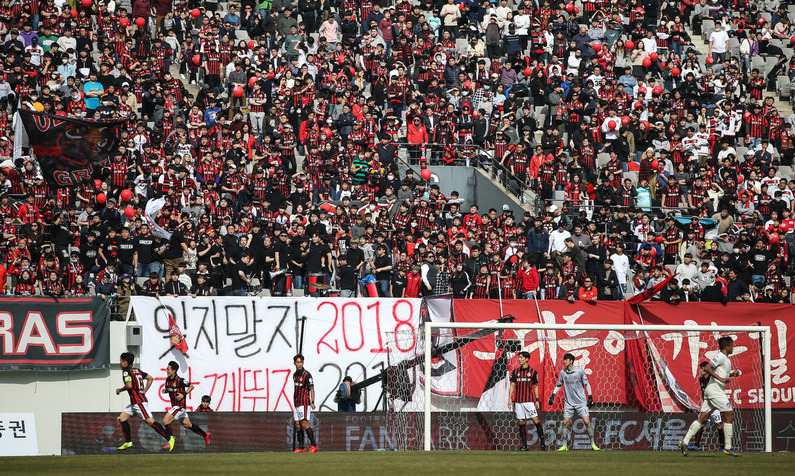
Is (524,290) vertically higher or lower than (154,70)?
lower

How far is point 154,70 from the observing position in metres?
34.3

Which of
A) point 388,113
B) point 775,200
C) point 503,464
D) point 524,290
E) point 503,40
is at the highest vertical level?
point 503,40

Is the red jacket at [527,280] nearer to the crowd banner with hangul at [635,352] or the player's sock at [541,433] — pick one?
the crowd banner with hangul at [635,352]

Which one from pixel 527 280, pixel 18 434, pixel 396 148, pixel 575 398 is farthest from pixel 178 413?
pixel 396 148

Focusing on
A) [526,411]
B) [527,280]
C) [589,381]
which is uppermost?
[527,280]

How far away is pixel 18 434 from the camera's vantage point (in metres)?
26.7

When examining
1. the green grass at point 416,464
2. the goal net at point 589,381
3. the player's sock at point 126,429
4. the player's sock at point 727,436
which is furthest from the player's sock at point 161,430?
the player's sock at point 727,436

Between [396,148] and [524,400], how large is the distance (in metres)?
10.8

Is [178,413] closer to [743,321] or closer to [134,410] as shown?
[134,410]

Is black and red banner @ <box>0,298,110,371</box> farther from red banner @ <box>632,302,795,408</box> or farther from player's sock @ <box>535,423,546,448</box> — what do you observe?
red banner @ <box>632,302,795,408</box>

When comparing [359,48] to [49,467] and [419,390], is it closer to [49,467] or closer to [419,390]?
[419,390]

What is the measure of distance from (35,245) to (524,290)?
10.3 m

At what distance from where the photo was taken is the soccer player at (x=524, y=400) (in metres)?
24.5

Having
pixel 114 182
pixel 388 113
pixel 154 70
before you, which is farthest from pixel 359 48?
pixel 114 182
